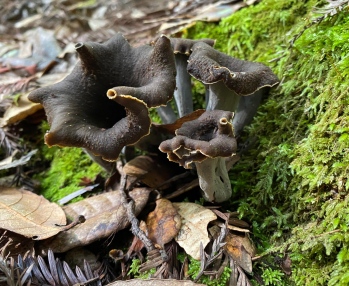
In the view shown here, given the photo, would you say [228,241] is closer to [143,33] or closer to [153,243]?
[153,243]

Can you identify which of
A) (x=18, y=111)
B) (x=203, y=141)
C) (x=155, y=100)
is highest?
(x=155, y=100)

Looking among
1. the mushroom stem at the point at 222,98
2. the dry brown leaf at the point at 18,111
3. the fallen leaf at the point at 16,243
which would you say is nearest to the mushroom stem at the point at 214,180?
the mushroom stem at the point at 222,98

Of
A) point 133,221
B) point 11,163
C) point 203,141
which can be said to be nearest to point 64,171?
point 11,163

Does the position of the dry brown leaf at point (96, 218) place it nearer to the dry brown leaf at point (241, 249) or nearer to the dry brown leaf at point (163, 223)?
the dry brown leaf at point (163, 223)

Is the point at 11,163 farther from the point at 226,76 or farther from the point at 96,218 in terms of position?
the point at 226,76

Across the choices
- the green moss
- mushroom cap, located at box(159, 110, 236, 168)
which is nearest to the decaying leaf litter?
the green moss
